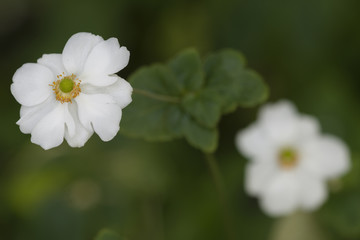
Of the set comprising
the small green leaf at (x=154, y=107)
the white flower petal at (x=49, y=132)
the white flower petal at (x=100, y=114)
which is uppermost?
the white flower petal at (x=100, y=114)

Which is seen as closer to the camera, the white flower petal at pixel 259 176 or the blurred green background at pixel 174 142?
the white flower petal at pixel 259 176

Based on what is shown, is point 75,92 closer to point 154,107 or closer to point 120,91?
point 120,91

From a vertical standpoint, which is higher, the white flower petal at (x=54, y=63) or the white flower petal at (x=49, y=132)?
the white flower petal at (x=54, y=63)

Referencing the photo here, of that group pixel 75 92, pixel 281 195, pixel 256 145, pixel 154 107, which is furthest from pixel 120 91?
pixel 281 195

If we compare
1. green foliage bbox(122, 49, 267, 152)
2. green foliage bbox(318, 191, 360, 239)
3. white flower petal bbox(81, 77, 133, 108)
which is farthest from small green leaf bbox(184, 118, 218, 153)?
green foliage bbox(318, 191, 360, 239)

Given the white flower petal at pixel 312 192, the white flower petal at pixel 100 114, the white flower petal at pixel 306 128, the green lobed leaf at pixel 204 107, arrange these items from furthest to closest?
the white flower petal at pixel 306 128 < the white flower petal at pixel 312 192 < the green lobed leaf at pixel 204 107 < the white flower petal at pixel 100 114

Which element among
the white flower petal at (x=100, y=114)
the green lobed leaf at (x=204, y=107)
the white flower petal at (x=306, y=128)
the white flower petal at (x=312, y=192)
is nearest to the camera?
the white flower petal at (x=100, y=114)

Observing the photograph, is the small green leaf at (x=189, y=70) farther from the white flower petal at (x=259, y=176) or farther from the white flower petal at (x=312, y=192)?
the white flower petal at (x=312, y=192)

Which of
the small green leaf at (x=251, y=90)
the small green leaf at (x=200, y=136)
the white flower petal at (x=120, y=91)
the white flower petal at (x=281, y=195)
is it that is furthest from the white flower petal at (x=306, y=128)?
the white flower petal at (x=120, y=91)
